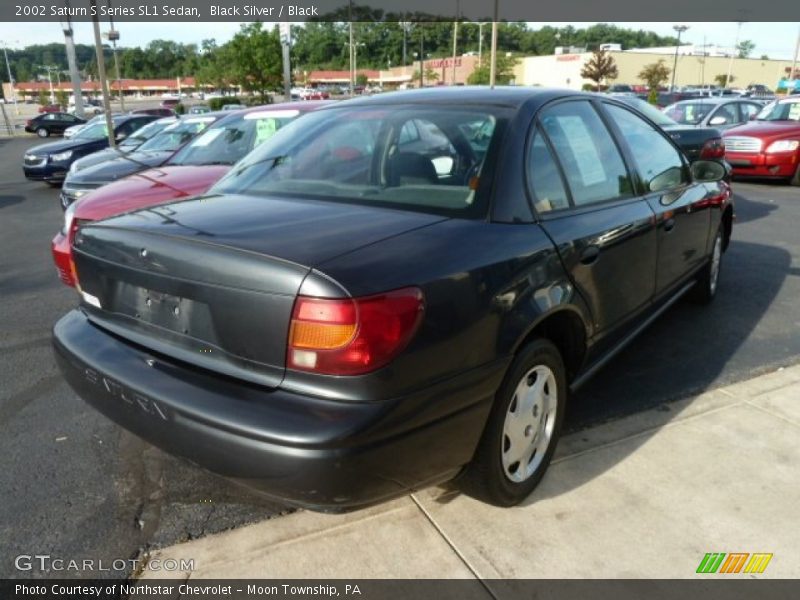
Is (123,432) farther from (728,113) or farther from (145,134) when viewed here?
(728,113)

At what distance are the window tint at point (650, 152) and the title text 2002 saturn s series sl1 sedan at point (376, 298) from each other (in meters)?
0.27

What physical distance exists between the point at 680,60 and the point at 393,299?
300 feet

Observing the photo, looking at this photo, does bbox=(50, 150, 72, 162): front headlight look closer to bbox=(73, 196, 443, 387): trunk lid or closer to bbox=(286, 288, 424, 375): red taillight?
bbox=(73, 196, 443, 387): trunk lid

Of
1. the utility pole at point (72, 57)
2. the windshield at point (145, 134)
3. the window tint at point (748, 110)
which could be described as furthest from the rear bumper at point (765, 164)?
the utility pole at point (72, 57)

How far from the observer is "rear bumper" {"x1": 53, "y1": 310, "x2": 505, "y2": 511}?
1818 mm

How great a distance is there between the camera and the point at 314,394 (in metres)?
1.88

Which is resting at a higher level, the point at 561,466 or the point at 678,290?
the point at 678,290

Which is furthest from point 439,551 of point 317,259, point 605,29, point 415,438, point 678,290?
point 605,29

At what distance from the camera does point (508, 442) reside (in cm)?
246

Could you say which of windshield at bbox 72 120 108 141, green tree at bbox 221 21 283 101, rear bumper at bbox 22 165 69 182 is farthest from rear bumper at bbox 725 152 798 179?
green tree at bbox 221 21 283 101

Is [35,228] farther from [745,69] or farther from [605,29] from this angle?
[605,29]

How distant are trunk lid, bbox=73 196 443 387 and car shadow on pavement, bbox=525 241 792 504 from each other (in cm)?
137

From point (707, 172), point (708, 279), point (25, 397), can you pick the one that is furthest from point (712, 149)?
point (25, 397)

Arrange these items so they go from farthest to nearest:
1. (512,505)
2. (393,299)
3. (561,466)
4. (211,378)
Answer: (561,466)
(512,505)
(211,378)
(393,299)
